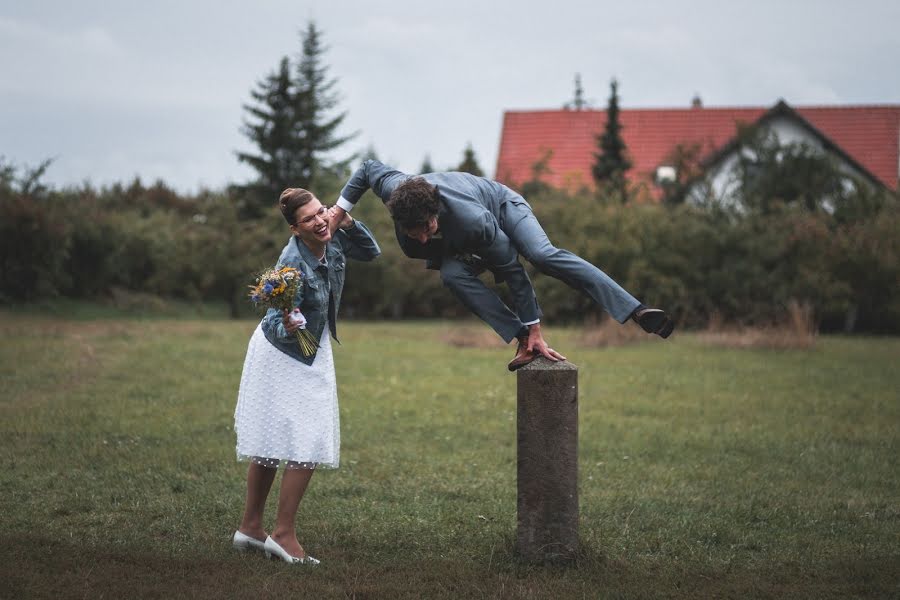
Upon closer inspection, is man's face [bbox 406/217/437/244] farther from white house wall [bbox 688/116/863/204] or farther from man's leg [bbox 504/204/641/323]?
white house wall [bbox 688/116/863/204]

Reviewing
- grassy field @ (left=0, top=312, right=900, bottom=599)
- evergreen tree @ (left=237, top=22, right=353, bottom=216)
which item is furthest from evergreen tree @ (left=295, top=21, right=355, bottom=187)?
grassy field @ (left=0, top=312, right=900, bottom=599)

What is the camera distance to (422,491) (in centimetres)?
828

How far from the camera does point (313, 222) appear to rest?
5914 mm

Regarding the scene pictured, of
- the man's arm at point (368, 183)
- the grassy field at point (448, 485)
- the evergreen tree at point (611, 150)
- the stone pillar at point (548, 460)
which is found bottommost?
the grassy field at point (448, 485)

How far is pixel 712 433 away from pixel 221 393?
6.57m

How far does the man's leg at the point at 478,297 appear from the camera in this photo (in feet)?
20.2

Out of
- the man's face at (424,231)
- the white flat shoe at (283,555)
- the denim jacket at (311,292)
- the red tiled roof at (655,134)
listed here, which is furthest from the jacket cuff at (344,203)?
the red tiled roof at (655,134)

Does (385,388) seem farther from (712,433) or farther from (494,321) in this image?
(494,321)

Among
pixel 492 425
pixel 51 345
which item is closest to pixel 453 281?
pixel 492 425

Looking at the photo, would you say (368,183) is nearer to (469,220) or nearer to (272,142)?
(469,220)

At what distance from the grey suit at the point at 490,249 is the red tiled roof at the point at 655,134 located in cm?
3599

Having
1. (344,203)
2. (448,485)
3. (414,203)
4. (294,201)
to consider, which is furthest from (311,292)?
(448,485)

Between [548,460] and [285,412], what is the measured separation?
1.67 m

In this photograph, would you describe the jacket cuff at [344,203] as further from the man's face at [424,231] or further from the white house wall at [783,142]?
the white house wall at [783,142]
